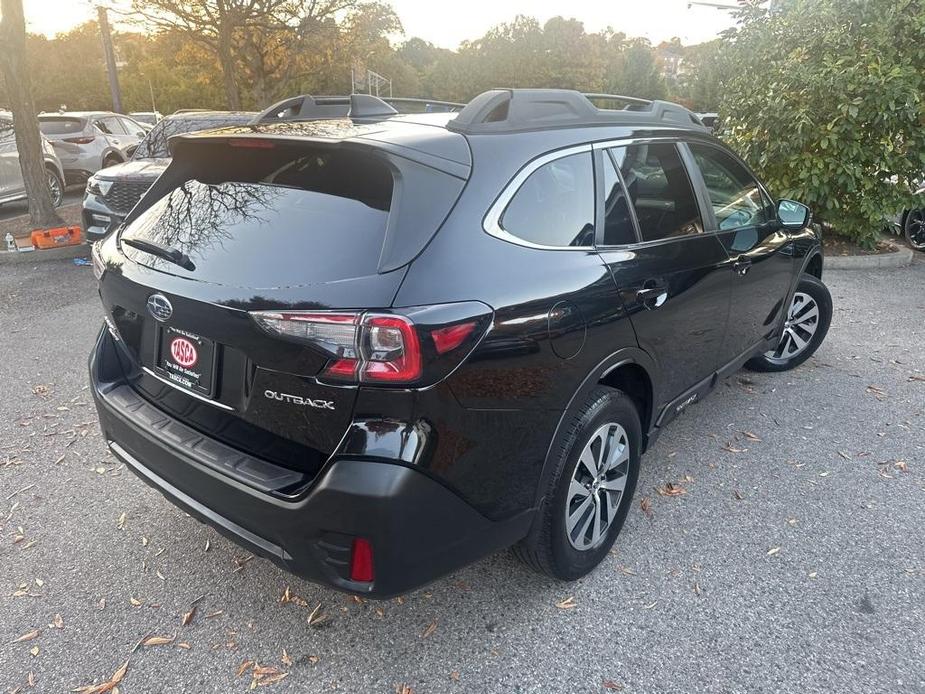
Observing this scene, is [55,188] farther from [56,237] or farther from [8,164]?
[56,237]

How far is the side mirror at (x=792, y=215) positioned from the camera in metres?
4.23

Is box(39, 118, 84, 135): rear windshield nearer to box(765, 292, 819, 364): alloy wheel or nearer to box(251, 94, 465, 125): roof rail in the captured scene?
box(251, 94, 465, 125): roof rail

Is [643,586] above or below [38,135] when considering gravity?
below

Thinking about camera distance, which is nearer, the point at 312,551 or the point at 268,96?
the point at 312,551

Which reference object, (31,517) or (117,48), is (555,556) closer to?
(31,517)

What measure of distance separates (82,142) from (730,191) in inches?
569

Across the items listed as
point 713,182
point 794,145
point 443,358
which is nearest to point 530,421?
point 443,358

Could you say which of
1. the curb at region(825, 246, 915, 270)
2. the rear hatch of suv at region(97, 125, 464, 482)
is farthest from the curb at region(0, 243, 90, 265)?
the curb at region(825, 246, 915, 270)

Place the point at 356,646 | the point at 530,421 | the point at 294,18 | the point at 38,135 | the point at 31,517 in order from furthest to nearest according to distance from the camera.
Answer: the point at 294,18
the point at 38,135
the point at 31,517
the point at 356,646
the point at 530,421

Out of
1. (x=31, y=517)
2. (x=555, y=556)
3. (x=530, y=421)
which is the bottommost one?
(x=31, y=517)

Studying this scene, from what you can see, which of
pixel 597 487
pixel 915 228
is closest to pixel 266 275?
pixel 597 487

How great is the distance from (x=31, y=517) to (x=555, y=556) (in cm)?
243

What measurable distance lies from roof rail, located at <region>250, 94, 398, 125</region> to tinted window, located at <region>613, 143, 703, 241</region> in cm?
101

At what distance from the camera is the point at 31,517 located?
10.3 feet
